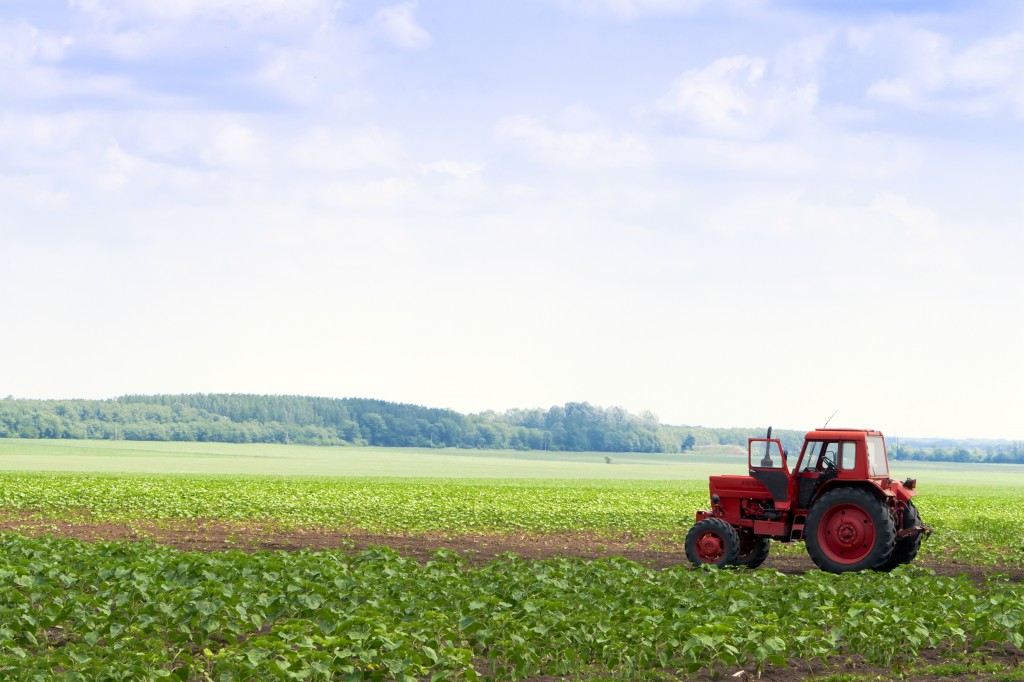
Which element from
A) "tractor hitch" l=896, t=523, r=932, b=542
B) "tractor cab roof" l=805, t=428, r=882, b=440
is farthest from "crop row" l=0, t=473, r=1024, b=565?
"tractor cab roof" l=805, t=428, r=882, b=440

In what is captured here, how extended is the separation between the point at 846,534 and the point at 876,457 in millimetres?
1556

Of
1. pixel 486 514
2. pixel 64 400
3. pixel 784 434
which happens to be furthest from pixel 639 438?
pixel 486 514

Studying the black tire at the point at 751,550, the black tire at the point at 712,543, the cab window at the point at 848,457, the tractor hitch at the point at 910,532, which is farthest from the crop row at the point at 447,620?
the black tire at the point at 751,550

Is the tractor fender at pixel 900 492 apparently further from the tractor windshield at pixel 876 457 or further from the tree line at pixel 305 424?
the tree line at pixel 305 424

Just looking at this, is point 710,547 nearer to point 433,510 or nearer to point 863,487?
point 863,487

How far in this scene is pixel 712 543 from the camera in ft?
62.5

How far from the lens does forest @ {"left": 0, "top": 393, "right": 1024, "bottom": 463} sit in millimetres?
157250

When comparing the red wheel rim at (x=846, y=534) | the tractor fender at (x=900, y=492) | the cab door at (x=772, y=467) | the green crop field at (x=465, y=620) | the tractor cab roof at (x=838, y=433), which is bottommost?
the green crop field at (x=465, y=620)

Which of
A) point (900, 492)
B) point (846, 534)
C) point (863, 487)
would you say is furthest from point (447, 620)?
point (900, 492)

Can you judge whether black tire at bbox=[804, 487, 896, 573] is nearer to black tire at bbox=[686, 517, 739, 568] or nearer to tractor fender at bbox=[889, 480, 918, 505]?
tractor fender at bbox=[889, 480, 918, 505]

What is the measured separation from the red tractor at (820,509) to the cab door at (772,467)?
2cm

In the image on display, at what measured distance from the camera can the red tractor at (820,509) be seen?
17953 mm

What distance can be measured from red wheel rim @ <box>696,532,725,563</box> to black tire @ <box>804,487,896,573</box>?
157 centimetres

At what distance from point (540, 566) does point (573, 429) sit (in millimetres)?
168980
